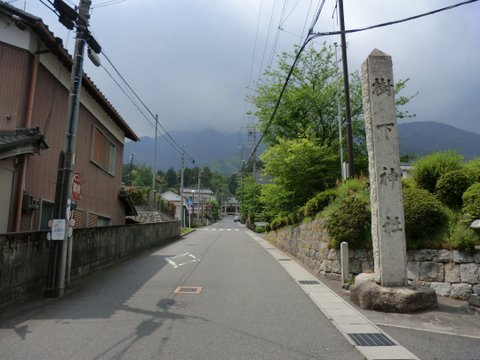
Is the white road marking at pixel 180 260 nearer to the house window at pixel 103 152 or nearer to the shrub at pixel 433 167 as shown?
the house window at pixel 103 152

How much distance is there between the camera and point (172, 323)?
6.62m

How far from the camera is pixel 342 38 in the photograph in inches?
663

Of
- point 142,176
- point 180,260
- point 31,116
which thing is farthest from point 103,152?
point 142,176

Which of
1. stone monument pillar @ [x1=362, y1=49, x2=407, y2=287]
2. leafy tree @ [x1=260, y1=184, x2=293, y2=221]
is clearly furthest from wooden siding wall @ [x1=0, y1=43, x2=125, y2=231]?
stone monument pillar @ [x1=362, y1=49, x2=407, y2=287]

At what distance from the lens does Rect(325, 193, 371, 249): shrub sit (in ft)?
36.2

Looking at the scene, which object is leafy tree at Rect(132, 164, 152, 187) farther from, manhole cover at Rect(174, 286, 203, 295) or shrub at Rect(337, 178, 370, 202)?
manhole cover at Rect(174, 286, 203, 295)

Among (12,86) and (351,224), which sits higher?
(12,86)

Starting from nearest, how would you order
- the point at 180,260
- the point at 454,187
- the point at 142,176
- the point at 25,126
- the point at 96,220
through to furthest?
1. the point at 454,187
2. the point at 25,126
3. the point at 180,260
4. the point at 96,220
5. the point at 142,176

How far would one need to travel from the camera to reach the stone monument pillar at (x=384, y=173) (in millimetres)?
8414

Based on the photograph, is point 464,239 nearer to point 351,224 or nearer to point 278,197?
point 351,224

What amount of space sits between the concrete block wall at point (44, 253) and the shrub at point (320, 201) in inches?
306

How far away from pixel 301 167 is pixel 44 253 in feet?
37.4

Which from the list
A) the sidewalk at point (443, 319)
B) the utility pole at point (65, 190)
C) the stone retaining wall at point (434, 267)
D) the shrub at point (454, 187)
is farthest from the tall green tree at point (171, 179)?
the sidewalk at point (443, 319)

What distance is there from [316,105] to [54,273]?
17.8 meters
